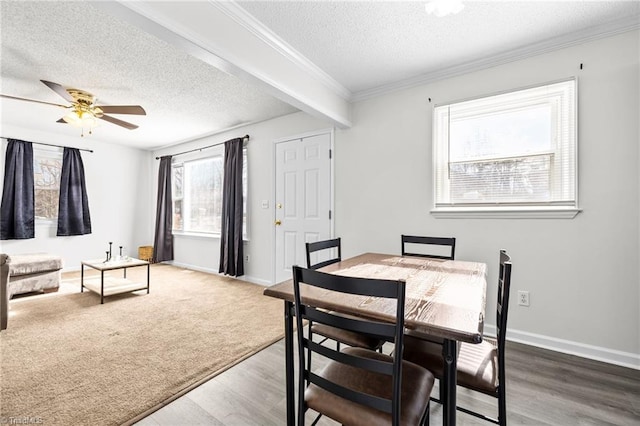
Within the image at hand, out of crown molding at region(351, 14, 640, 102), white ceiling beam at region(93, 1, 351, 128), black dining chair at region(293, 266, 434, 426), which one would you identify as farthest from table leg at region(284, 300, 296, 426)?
crown molding at region(351, 14, 640, 102)

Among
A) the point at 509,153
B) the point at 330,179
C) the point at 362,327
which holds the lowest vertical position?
the point at 362,327

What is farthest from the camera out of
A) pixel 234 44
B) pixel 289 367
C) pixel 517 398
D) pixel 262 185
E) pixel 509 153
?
pixel 262 185

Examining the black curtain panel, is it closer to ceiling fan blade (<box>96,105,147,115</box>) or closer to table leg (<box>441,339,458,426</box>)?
ceiling fan blade (<box>96,105,147,115</box>)

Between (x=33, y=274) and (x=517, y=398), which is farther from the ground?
(x=33, y=274)

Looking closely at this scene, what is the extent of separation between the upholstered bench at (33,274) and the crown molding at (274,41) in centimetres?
400

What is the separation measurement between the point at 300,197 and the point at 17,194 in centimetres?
462

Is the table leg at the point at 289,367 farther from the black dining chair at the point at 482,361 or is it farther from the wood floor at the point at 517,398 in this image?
the black dining chair at the point at 482,361

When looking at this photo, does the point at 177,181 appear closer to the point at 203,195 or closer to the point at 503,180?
the point at 203,195

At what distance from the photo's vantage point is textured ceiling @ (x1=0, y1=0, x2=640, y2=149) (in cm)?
195

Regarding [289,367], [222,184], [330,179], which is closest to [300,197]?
[330,179]

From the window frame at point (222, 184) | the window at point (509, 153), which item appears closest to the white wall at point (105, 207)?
the window frame at point (222, 184)

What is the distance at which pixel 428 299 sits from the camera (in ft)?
3.88

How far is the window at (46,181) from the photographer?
4.76 meters

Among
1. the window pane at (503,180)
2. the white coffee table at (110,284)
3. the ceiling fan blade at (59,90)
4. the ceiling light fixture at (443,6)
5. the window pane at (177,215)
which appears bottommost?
the white coffee table at (110,284)
